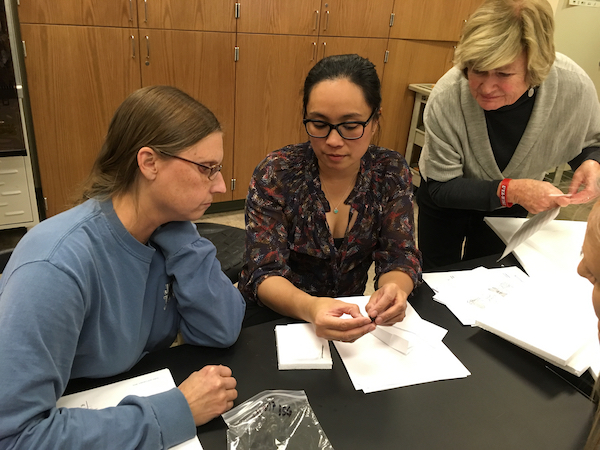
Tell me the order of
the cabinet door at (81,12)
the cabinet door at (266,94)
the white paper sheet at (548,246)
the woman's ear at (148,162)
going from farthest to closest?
the cabinet door at (266,94) → the cabinet door at (81,12) → the white paper sheet at (548,246) → the woman's ear at (148,162)

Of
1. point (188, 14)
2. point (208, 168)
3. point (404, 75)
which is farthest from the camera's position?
point (404, 75)

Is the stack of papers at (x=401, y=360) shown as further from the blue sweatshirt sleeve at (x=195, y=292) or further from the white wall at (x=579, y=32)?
the white wall at (x=579, y=32)

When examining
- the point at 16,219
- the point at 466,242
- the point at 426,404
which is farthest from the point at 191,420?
the point at 16,219

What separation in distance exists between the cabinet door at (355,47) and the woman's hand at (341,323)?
2.51 meters

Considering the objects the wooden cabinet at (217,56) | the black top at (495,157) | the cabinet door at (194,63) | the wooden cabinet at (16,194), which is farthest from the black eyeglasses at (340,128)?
the wooden cabinet at (16,194)

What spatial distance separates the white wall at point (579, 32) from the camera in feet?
11.8

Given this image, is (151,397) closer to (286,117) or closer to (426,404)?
(426,404)

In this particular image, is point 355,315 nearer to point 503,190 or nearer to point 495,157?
point 503,190

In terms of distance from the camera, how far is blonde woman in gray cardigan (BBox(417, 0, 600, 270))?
1.40 m

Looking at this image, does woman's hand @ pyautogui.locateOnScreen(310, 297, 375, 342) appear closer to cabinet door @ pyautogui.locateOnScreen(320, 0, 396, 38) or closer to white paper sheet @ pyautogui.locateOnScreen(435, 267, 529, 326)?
white paper sheet @ pyautogui.locateOnScreen(435, 267, 529, 326)

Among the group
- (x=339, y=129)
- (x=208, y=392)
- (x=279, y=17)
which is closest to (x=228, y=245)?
(x=339, y=129)

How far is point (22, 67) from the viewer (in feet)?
8.29

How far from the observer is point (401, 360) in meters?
1.02

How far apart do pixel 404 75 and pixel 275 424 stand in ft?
10.8
